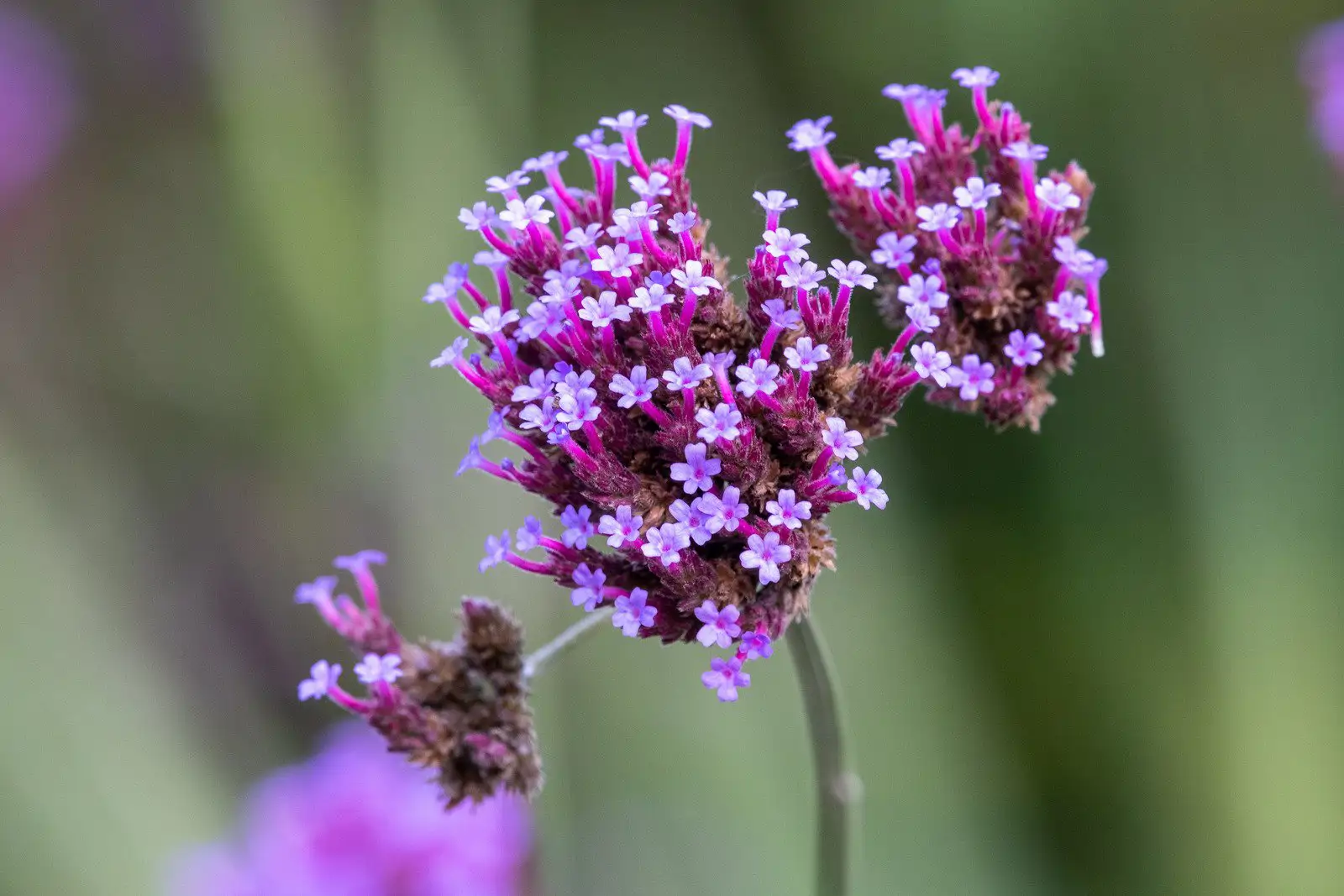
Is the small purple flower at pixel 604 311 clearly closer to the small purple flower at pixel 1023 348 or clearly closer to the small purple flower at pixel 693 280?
the small purple flower at pixel 693 280

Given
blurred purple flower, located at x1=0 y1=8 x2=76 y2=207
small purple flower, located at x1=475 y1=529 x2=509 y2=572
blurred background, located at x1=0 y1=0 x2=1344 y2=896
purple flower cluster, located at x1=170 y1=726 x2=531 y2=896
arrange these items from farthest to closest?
1. blurred purple flower, located at x1=0 y1=8 x2=76 y2=207
2. blurred background, located at x1=0 y1=0 x2=1344 y2=896
3. purple flower cluster, located at x1=170 y1=726 x2=531 y2=896
4. small purple flower, located at x1=475 y1=529 x2=509 y2=572

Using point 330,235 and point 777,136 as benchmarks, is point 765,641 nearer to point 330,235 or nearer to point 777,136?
point 330,235

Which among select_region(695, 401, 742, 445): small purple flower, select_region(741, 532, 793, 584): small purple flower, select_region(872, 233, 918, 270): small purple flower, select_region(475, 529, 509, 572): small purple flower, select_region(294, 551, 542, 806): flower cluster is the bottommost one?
select_region(294, 551, 542, 806): flower cluster

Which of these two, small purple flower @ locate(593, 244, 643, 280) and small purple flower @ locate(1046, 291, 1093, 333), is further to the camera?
small purple flower @ locate(1046, 291, 1093, 333)

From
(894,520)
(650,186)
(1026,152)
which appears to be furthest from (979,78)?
(894,520)

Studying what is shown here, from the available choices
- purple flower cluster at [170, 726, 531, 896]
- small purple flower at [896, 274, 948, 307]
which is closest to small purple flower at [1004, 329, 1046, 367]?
small purple flower at [896, 274, 948, 307]

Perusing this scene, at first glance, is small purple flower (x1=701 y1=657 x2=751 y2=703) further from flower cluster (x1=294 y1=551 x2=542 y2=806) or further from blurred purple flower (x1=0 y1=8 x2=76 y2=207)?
blurred purple flower (x1=0 y1=8 x2=76 y2=207)

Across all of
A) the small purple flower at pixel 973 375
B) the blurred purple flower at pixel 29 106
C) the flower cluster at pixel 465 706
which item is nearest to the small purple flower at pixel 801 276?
the small purple flower at pixel 973 375

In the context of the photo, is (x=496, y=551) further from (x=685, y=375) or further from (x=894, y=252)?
(x=894, y=252)
